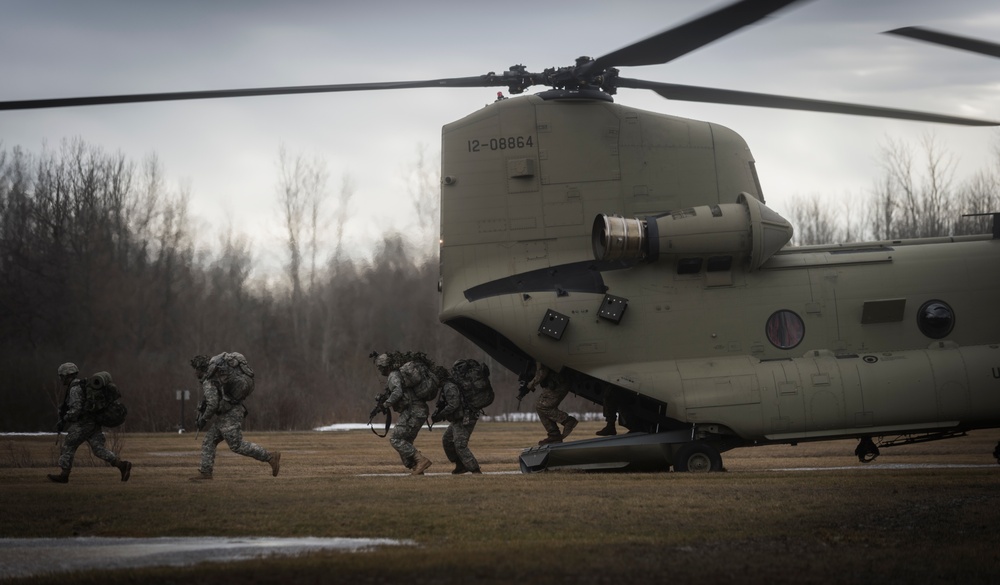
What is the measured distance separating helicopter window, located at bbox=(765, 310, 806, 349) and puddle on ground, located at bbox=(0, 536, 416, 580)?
8534mm

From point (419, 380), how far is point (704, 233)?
17.0ft

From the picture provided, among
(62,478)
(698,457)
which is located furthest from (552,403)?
(62,478)

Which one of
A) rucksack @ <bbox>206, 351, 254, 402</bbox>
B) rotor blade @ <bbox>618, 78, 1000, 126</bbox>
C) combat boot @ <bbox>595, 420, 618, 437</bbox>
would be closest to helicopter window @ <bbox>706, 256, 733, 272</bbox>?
rotor blade @ <bbox>618, 78, 1000, 126</bbox>

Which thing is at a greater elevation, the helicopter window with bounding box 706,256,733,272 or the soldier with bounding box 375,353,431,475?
the helicopter window with bounding box 706,256,733,272

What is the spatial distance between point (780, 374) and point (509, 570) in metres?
9.09

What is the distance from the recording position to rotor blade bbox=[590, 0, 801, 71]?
10516 millimetres

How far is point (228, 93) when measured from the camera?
1446 cm

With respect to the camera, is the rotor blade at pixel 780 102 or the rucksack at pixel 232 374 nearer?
the rotor blade at pixel 780 102

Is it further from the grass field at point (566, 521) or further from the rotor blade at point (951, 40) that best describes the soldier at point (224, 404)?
the rotor blade at point (951, 40)

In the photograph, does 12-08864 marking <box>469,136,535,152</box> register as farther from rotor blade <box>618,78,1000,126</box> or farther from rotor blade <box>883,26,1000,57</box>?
rotor blade <box>883,26,1000,57</box>

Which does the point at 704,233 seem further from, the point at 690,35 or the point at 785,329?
the point at 690,35

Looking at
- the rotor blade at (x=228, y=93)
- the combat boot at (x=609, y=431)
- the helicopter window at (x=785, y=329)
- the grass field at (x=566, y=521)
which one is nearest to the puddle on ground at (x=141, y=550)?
the grass field at (x=566, y=521)

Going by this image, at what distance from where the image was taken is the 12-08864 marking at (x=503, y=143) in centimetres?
1777

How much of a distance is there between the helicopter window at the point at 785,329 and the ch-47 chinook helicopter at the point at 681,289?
29 mm
